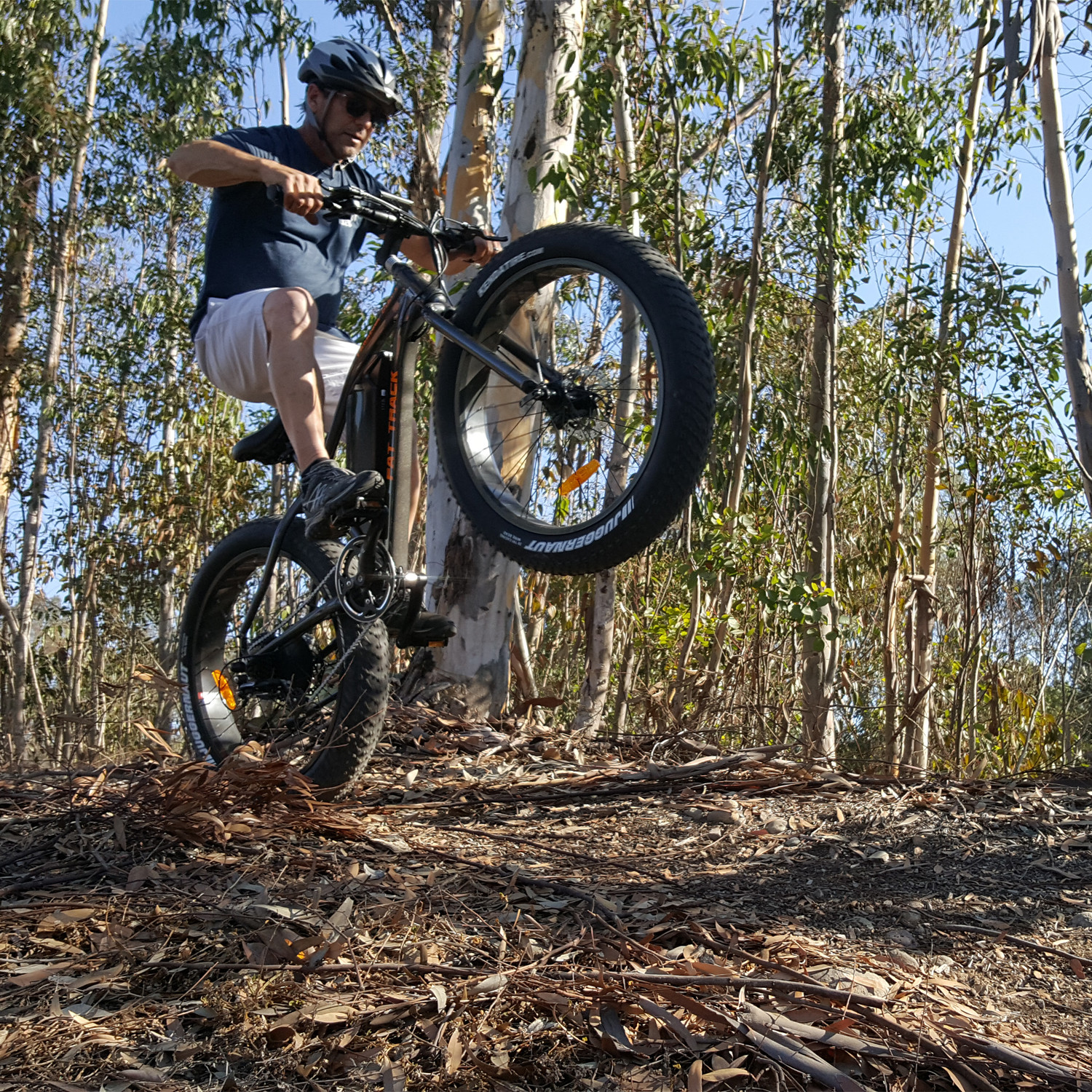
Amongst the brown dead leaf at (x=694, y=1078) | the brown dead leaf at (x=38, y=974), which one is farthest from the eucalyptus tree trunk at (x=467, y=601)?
the brown dead leaf at (x=694, y=1078)

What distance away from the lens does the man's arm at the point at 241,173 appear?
2.54 meters

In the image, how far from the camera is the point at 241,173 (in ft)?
8.66

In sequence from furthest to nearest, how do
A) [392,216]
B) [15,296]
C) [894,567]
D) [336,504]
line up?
[15,296] < [894,567] < [392,216] < [336,504]

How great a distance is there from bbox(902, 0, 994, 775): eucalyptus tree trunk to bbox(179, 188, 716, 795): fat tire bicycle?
4.53m

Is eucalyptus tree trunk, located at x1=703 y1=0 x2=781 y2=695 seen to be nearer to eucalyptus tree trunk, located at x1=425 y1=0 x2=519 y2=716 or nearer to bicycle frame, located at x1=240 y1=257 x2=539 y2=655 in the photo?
eucalyptus tree trunk, located at x1=425 y1=0 x2=519 y2=716

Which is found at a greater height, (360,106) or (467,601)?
(360,106)

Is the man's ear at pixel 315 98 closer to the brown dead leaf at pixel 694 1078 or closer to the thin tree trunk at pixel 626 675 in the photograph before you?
the brown dead leaf at pixel 694 1078

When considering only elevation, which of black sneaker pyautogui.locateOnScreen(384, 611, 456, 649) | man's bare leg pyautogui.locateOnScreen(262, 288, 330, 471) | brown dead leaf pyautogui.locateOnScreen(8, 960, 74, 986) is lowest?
brown dead leaf pyautogui.locateOnScreen(8, 960, 74, 986)

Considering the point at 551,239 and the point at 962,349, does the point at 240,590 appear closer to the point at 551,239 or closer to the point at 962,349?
the point at 551,239

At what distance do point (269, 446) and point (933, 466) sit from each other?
6.66 metres

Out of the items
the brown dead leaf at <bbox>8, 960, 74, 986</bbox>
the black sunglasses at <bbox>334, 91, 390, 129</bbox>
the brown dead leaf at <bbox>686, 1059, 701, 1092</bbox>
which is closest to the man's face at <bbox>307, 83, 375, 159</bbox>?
the black sunglasses at <bbox>334, 91, 390, 129</bbox>

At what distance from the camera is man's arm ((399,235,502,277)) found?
3.00 metres

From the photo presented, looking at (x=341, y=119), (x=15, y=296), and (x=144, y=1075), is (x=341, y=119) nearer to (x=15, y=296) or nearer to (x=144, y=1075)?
(x=144, y=1075)

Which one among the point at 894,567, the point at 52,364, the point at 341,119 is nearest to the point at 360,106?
the point at 341,119
